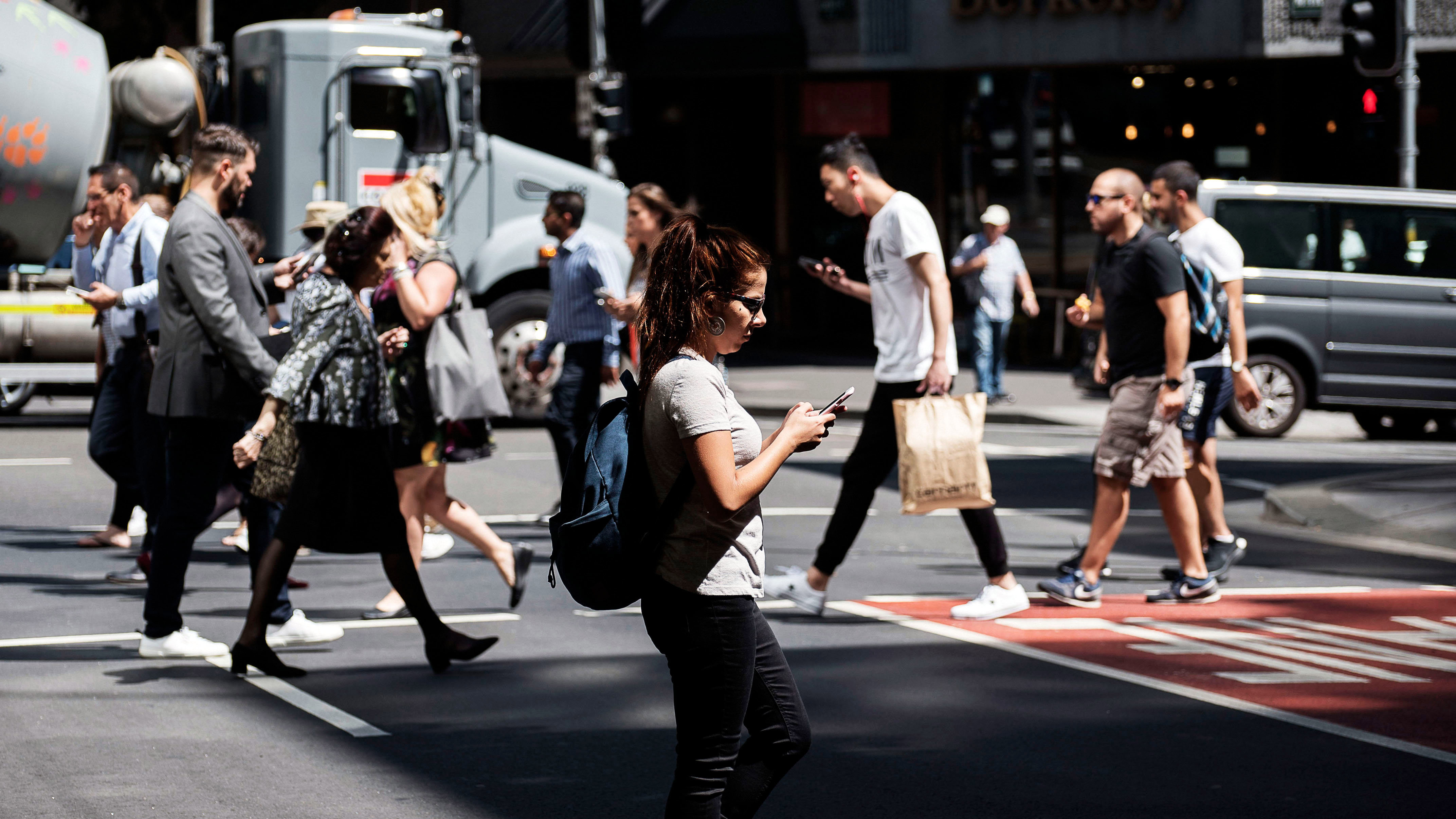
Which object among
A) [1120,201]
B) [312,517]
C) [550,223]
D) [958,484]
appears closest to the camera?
[312,517]

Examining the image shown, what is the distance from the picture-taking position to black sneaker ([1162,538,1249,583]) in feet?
27.3

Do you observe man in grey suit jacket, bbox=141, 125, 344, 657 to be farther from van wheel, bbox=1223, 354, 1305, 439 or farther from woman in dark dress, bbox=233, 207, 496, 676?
van wheel, bbox=1223, 354, 1305, 439

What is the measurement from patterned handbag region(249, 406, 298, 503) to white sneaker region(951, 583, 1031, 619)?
2.76 m

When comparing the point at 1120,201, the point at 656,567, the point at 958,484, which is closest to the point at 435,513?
the point at 958,484

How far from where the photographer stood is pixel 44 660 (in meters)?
6.54

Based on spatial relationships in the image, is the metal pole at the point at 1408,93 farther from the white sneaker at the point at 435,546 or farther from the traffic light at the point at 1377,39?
the white sneaker at the point at 435,546

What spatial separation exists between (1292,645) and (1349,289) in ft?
29.2

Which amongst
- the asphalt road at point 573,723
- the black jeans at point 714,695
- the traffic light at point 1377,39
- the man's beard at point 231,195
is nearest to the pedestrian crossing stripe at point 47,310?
the asphalt road at point 573,723

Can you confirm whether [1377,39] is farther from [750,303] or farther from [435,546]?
[750,303]

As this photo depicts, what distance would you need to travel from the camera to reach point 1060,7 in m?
21.4

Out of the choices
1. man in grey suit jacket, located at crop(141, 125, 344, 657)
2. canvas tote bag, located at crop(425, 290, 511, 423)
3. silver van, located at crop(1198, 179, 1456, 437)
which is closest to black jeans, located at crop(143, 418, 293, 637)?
man in grey suit jacket, located at crop(141, 125, 344, 657)

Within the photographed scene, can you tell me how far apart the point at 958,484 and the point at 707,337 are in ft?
11.7

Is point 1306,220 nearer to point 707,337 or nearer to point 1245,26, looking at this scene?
point 1245,26

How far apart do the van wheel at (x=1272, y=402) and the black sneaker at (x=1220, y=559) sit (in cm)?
692
